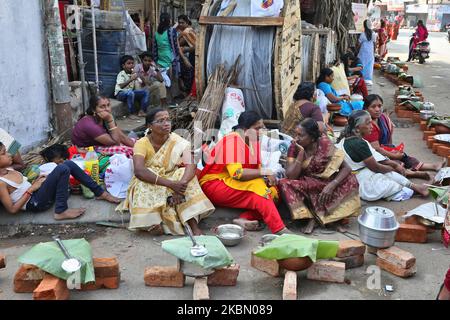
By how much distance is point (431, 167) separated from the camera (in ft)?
20.6

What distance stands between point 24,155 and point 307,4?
310 inches

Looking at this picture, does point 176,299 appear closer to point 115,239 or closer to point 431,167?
point 115,239

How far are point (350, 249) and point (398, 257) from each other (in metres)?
0.36

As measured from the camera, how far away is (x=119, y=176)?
5078 mm

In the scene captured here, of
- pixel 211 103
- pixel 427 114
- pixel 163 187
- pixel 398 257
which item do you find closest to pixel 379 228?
pixel 398 257

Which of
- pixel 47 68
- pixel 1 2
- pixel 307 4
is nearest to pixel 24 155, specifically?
pixel 47 68

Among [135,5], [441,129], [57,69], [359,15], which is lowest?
[441,129]

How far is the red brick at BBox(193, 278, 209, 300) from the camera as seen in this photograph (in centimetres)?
333

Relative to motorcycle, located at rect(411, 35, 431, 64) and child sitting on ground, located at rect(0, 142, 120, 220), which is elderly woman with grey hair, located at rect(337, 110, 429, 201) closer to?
child sitting on ground, located at rect(0, 142, 120, 220)

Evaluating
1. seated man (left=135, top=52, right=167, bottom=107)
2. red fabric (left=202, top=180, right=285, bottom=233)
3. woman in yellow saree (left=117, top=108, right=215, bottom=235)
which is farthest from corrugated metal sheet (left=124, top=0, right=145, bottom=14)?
red fabric (left=202, top=180, right=285, bottom=233)

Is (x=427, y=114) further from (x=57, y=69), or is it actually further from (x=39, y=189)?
(x=39, y=189)

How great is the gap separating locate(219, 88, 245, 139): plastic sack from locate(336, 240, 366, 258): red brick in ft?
9.71

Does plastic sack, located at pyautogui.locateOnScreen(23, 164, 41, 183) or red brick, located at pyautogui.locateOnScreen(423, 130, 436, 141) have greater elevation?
plastic sack, located at pyautogui.locateOnScreen(23, 164, 41, 183)

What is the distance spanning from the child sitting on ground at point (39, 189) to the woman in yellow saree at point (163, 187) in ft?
1.75
